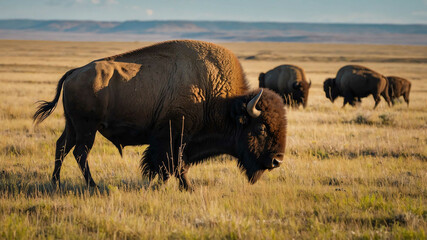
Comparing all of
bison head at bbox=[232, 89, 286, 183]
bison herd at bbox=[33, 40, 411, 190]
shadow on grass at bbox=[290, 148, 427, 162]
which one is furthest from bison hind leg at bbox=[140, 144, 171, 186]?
shadow on grass at bbox=[290, 148, 427, 162]

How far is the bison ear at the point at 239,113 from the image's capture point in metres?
6.08

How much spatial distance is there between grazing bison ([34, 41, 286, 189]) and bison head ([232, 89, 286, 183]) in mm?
13

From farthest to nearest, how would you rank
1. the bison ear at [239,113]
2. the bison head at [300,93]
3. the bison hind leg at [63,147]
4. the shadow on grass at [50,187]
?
the bison head at [300,93] < the bison hind leg at [63,147] < the bison ear at [239,113] < the shadow on grass at [50,187]

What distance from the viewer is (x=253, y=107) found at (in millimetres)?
5859

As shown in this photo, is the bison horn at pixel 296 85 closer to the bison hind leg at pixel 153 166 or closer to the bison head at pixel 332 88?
the bison head at pixel 332 88

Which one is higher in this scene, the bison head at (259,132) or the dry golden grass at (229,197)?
the bison head at (259,132)

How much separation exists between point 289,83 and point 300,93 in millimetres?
1466

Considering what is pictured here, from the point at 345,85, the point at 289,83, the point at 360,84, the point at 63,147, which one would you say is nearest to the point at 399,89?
the point at 360,84

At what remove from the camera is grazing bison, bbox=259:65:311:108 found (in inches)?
716

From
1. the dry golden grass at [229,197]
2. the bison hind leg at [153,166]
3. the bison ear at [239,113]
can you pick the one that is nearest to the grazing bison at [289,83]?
the dry golden grass at [229,197]

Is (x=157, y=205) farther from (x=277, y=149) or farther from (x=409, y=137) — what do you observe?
(x=409, y=137)

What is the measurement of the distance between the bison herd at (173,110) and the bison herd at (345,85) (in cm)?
1142

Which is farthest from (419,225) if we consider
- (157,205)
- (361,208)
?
(157,205)

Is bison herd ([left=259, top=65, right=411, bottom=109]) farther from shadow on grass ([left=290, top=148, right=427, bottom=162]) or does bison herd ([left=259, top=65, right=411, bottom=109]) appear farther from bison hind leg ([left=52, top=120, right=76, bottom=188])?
bison hind leg ([left=52, top=120, right=76, bottom=188])
